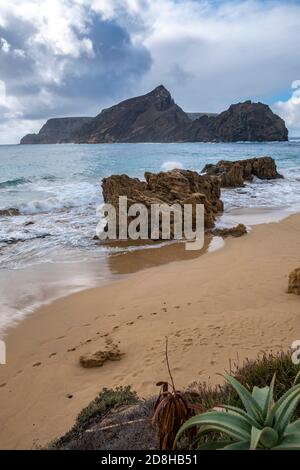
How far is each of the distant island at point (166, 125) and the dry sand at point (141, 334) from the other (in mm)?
113228

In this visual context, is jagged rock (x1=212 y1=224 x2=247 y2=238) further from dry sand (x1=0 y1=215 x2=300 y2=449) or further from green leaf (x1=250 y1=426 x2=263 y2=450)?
green leaf (x1=250 y1=426 x2=263 y2=450)

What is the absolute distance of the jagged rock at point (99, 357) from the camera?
4844mm

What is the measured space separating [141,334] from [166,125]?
153789mm

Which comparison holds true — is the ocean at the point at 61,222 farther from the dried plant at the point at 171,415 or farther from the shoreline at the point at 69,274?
the dried plant at the point at 171,415

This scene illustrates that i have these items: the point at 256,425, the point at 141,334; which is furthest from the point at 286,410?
the point at 141,334

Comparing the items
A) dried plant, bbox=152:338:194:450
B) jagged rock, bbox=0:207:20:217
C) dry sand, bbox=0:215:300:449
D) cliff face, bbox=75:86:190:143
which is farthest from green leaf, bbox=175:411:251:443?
cliff face, bbox=75:86:190:143

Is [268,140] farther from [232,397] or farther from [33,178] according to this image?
[232,397]

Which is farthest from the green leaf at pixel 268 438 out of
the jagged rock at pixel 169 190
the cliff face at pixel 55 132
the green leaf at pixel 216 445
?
the cliff face at pixel 55 132

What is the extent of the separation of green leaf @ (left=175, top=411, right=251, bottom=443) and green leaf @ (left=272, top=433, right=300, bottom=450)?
0.15m

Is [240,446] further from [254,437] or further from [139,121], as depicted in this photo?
Answer: [139,121]

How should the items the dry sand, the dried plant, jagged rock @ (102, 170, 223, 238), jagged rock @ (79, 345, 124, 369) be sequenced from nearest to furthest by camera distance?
the dried plant
the dry sand
jagged rock @ (79, 345, 124, 369)
jagged rock @ (102, 170, 223, 238)

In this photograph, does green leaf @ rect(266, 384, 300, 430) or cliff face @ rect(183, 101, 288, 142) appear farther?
cliff face @ rect(183, 101, 288, 142)

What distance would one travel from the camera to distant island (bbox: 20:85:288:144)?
114562 millimetres
